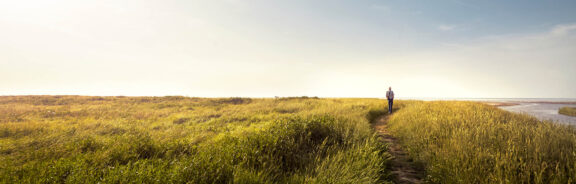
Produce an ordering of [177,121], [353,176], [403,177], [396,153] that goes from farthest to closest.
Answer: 1. [177,121]
2. [396,153]
3. [403,177]
4. [353,176]

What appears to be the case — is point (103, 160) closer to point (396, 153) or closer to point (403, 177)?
point (403, 177)

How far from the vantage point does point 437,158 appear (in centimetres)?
428

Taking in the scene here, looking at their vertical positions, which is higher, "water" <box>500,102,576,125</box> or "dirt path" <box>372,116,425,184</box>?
"water" <box>500,102,576,125</box>

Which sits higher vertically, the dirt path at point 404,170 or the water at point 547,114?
the water at point 547,114

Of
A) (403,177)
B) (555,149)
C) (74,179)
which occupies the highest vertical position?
(555,149)

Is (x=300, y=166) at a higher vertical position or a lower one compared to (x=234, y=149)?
lower

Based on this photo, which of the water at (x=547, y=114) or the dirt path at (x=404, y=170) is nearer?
the dirt path at (x=404, y=170)

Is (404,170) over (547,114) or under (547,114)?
under

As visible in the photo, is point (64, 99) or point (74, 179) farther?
point (64, 99)

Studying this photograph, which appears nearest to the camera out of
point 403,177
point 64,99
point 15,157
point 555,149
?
point 555,149

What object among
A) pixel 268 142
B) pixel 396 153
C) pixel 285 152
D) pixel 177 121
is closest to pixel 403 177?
pixel 396 153

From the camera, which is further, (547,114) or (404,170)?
(547,114)

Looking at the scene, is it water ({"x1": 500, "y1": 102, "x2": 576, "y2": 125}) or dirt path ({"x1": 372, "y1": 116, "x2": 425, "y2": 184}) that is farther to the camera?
water ({"x1": 500, "y1": 102, "x2": 576, "y2": 125})

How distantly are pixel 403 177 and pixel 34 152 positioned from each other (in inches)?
319
